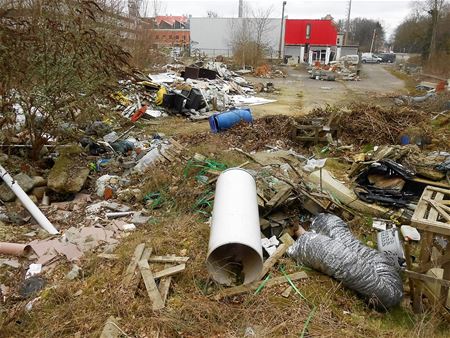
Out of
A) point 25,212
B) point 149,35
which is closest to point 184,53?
point 149,35

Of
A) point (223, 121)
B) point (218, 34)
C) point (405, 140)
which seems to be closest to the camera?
point (405, 140)

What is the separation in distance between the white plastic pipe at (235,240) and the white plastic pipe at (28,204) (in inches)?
90.2

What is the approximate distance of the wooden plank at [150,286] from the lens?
10.6ft

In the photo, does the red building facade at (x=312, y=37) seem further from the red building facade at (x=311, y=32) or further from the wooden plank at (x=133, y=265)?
the wooden plank at (x=133, y=265)

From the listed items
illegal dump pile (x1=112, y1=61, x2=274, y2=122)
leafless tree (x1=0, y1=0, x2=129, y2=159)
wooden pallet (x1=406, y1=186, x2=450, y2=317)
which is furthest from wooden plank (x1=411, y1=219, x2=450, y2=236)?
illegal dump pile (x1=112, y1=61, x2=274, y2=122)

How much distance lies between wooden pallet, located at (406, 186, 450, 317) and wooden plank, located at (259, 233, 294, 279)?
123 centimetres

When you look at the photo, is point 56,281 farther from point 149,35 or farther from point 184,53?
point 184,53

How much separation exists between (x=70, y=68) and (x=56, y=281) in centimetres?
404

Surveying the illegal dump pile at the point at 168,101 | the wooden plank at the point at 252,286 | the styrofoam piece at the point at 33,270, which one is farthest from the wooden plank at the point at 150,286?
the illegal dump pile at the point at 168,101

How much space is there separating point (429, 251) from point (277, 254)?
4.79 feet

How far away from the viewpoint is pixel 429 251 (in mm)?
3475

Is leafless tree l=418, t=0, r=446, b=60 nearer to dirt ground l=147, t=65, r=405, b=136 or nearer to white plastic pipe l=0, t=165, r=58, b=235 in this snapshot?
dirt ground l=147, t=65, r=405, b=136

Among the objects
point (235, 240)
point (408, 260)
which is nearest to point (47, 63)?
point (235, 240)

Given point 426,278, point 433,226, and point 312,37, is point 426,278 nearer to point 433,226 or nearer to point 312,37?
point 433,226
